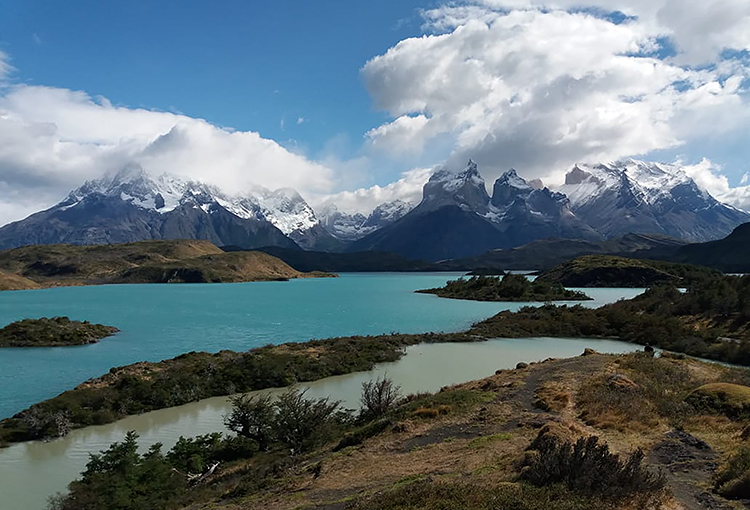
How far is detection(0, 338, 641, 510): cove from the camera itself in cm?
2611

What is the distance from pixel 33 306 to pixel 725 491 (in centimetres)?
15277

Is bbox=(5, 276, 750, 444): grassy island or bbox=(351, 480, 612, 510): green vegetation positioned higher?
bbox=(351, 480, 612, 510): green vegetation

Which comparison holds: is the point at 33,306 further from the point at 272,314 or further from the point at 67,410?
the point at 67,410

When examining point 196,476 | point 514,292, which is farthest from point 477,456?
point 514,292

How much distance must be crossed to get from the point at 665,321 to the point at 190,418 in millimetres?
72921

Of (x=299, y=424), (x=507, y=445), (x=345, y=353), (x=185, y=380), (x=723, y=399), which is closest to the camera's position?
(x=507, y=445)

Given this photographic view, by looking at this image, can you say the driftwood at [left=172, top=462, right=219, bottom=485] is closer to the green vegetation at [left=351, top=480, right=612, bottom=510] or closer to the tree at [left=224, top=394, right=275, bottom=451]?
the tree at [left=224, top=394, right=275, bottom=451]

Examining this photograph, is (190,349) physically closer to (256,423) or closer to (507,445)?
(256,423)

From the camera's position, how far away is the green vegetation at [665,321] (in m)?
67.0

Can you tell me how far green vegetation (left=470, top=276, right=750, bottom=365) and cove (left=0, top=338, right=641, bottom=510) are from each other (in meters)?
7.46

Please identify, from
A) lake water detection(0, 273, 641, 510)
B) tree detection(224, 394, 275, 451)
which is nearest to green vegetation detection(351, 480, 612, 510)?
tree detection(224, 394, 275, 451)

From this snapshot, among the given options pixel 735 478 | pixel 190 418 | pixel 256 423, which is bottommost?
pixel 190 418

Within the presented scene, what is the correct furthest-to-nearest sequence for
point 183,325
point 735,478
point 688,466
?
point 183,325 → point 688,466 → point 735,478

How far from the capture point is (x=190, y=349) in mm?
68000
